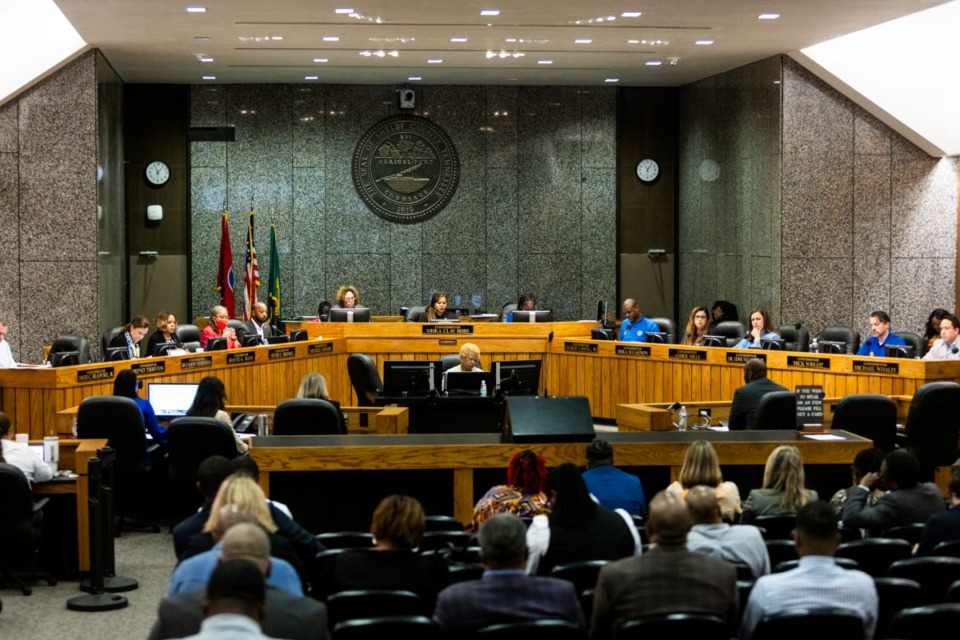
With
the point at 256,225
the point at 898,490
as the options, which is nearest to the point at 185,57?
the point at 256,225

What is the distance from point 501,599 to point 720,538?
1337 millimetres

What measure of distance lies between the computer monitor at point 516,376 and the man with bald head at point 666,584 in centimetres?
→ 675

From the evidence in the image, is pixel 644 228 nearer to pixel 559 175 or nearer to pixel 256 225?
pixel 559 175

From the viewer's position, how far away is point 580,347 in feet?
49.2

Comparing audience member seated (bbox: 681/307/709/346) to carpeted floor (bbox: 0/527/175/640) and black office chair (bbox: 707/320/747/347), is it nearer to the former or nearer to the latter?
black office chair (bbox: 707/320/747/347)

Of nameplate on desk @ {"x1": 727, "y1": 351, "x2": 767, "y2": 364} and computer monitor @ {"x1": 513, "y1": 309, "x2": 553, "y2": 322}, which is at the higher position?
computer monitor @ {"x1": 513, "y1": 309, "x2": 553, "y2": 322}

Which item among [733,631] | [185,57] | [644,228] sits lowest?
[733,631]

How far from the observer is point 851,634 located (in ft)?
13.7

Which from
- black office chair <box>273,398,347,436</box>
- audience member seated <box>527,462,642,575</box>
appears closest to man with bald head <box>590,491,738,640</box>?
audience member seated <box>527,462,642,575</box>

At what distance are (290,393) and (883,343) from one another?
613cm

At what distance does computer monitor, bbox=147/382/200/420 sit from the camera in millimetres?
10133

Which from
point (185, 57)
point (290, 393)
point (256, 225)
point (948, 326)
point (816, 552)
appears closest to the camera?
point (816, 552)

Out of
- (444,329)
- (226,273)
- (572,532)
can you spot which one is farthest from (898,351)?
(226,273)

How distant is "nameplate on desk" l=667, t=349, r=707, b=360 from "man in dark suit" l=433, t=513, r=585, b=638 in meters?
9.03
